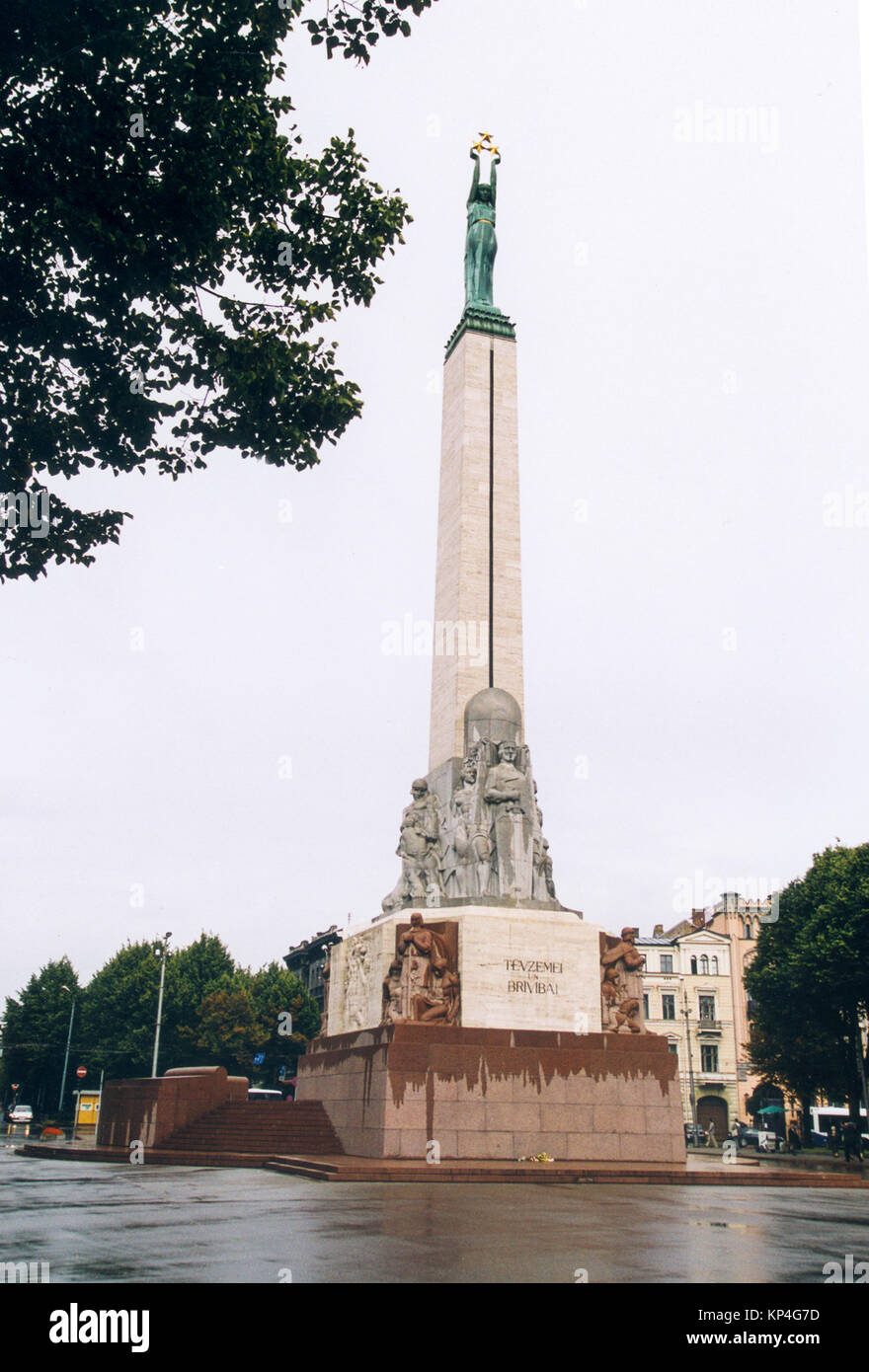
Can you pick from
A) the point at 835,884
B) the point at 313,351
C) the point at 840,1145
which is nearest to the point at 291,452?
the point at 313,351

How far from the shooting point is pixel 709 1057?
241 ft

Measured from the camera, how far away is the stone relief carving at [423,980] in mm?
23156

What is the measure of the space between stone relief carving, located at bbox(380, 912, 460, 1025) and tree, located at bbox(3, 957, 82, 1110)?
5505cm

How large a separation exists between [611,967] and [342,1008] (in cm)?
706

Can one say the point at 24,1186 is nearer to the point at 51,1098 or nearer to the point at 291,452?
the point at 291,452

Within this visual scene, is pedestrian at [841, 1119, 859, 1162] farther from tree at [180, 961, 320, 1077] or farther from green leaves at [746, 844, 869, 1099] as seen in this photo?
tree at [180, 961, 320, 1077]

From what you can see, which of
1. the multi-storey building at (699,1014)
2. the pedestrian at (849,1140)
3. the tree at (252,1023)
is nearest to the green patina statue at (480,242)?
the pedestrian at (849,1140)

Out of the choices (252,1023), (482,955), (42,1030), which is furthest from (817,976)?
(42,1030)

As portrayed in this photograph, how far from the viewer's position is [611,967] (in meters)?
25.2

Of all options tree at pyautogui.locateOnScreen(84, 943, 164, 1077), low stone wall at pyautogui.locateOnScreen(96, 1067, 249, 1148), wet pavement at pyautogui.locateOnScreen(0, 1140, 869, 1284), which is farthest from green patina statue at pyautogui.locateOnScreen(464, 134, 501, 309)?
tree at pyautogui.locateOnScreen(84, 943, 164, 1077)

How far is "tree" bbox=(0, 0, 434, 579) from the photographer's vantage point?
11484mm

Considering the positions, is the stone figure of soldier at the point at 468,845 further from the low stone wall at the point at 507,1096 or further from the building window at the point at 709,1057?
the building window at the point at 709,1057

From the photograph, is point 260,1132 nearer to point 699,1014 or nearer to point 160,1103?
point 160,1103

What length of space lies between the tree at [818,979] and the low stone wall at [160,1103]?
28.1 metres
